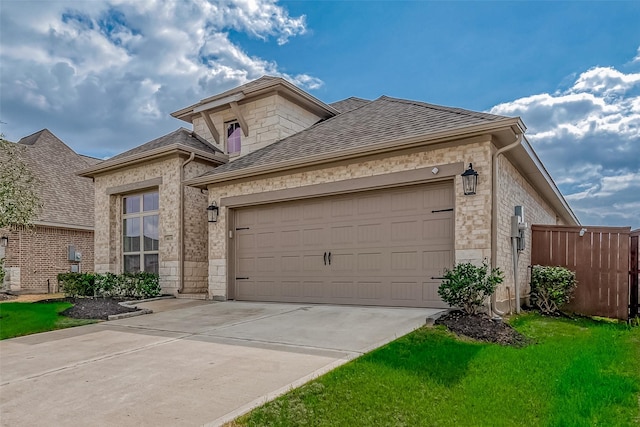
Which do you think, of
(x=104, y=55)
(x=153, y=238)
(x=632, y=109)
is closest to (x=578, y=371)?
(x=153, y=238)

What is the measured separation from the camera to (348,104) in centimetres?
1530

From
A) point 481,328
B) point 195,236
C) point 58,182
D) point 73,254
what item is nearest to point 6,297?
point 73,254

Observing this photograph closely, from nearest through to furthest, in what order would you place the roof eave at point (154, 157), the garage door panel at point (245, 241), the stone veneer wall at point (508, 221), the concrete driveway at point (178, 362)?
the concrete driveway at point (178, 362) < the stone veneer wall at point (508, 221) < the garage door panel at point (245, 241) < the roof eave at point (154, 157)

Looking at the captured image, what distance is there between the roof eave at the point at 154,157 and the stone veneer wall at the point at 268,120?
0.83 meters

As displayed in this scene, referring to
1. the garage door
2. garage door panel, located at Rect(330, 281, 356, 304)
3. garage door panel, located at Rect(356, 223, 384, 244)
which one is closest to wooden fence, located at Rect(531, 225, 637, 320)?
the garage door

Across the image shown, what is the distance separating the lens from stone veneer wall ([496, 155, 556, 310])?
7992 mm

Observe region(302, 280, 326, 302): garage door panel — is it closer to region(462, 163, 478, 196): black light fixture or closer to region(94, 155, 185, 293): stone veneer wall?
region(462, 163, 478, 196): black light fixture

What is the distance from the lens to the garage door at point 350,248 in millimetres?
8258

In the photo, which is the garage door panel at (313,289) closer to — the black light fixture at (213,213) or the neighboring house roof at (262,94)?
the black light fixture at (213,213)

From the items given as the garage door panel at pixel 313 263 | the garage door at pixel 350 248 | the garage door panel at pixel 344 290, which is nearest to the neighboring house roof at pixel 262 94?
the garage door at pixel 350 248

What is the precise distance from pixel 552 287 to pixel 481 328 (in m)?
3.50

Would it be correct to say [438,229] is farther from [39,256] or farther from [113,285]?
[39,256]

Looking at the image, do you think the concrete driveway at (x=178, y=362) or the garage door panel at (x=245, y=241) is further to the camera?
the garage door panel at (x=245, y=241)

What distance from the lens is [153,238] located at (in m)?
13.2
